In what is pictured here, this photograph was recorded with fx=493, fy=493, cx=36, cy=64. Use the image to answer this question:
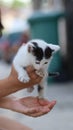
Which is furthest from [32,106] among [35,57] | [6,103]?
[35,57]

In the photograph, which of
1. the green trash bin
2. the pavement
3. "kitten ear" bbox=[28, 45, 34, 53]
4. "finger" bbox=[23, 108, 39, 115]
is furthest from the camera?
the green trash bin

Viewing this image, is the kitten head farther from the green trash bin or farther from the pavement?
the green trash bin

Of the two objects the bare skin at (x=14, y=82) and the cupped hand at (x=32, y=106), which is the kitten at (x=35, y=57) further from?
the cupped hand at (x=32, y=106)

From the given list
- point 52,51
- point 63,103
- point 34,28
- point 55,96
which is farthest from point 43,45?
point 34,28

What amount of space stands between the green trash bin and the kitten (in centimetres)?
443

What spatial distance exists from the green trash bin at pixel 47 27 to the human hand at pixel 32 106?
14.2 feet

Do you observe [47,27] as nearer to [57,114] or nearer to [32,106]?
[57,114]

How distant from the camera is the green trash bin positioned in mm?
6488

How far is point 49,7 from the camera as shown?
7.91 m

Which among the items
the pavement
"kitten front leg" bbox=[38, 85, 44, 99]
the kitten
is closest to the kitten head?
the kitten

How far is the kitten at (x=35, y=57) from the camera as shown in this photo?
1.94m

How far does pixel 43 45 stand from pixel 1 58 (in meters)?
9.05

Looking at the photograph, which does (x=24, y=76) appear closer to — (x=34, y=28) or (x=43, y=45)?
(x=43, y=45)

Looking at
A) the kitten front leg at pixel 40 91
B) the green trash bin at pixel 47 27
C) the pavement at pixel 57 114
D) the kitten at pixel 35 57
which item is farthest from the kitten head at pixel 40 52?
the green trash bin at pixel 47 27
